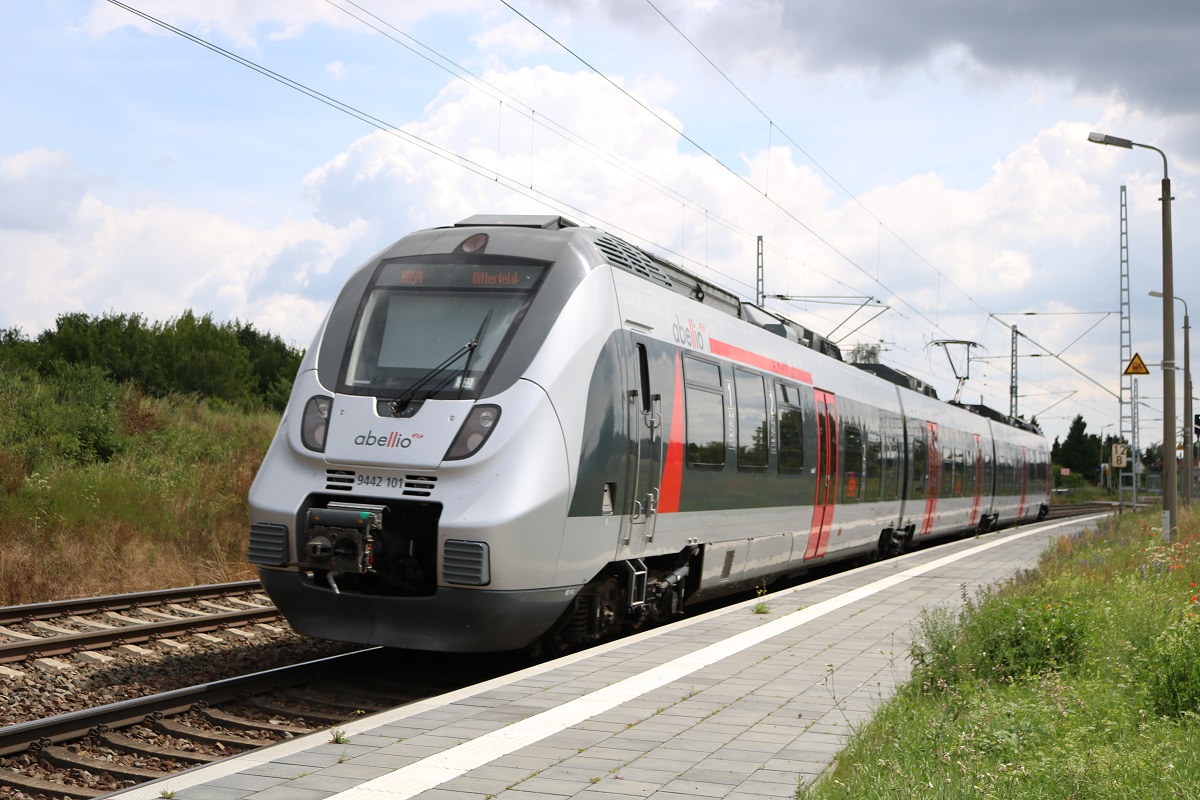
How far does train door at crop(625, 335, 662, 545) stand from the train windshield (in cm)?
141

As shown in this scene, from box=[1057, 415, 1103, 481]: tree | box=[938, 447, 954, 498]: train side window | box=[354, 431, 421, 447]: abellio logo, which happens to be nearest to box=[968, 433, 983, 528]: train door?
box=[938, 447, 954, 498]: train side window

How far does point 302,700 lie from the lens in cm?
872

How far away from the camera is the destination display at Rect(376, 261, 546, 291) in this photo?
992cm

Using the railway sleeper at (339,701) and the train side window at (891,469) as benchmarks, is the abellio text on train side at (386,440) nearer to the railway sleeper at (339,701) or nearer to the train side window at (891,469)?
the railway sleeper at (339,701)

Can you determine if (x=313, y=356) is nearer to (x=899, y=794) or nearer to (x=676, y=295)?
(x=676, y=295)

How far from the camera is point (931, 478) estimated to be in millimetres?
26234

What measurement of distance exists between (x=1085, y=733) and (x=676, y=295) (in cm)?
665

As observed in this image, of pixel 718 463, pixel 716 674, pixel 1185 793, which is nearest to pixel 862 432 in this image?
pixel 718 463

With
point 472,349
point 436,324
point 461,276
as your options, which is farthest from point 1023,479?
point 472,349

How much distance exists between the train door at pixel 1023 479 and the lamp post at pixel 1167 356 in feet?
60.0

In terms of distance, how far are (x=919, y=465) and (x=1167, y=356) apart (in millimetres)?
5005

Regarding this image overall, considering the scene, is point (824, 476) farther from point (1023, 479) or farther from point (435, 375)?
point (1023, 479)

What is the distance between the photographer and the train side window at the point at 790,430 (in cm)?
1530

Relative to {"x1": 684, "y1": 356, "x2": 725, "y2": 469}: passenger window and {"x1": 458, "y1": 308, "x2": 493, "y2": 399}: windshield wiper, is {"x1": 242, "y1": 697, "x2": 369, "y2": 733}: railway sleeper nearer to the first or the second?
{"x1": 458, "y1": 308, "x2": 493, "y2": 399}: windshield wiper
